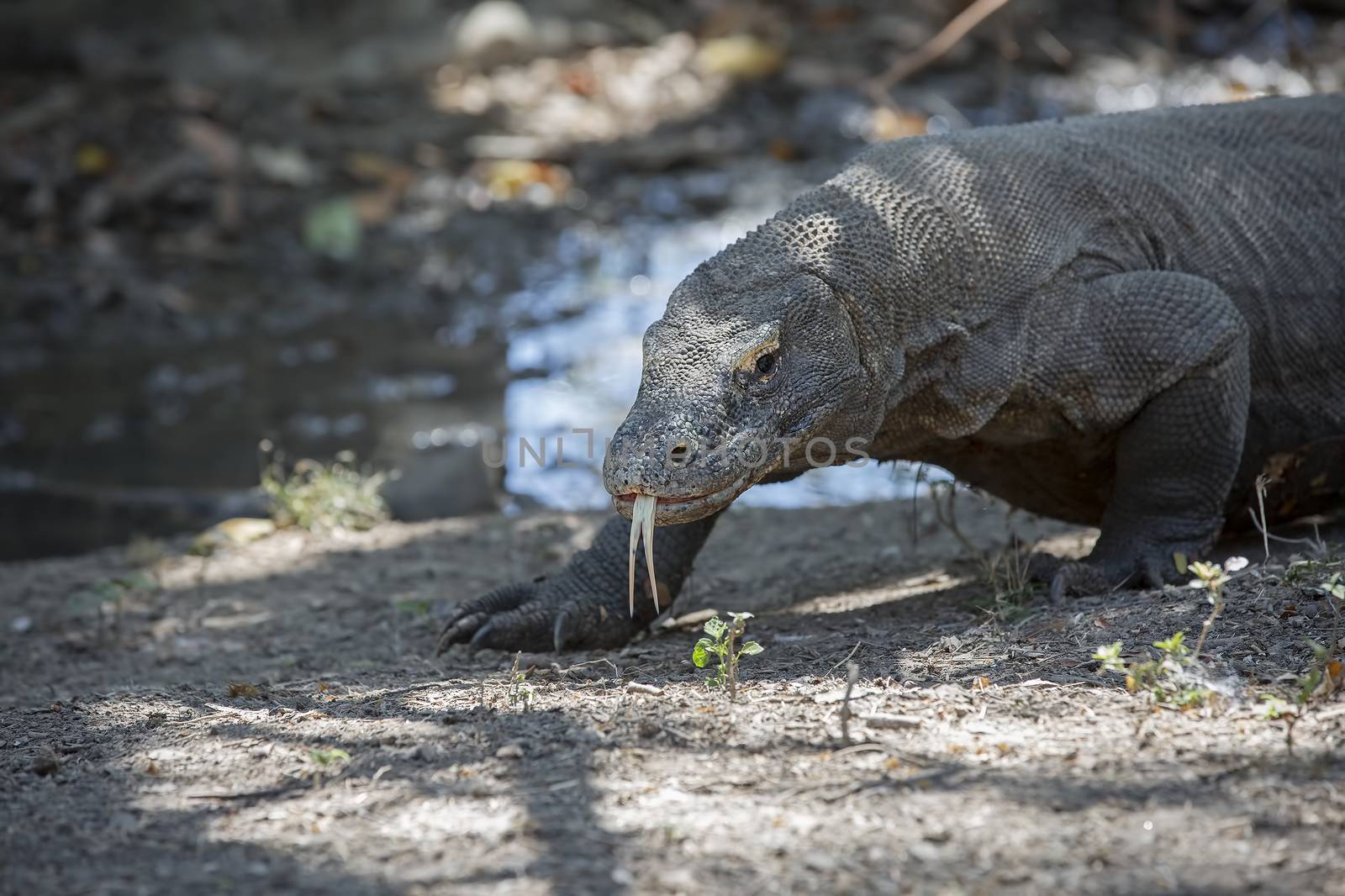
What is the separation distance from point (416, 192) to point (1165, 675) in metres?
9.57

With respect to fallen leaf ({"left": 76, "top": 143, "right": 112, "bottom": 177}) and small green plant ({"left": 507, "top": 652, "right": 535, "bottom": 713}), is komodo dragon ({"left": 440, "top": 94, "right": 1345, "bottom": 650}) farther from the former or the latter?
fallen leaf ({"left": 76, "top": 143, "right": 112, "bottom": 177})

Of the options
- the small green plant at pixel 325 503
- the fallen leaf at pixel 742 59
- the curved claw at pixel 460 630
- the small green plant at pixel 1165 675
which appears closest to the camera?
the small green plant at pixel 1165 675

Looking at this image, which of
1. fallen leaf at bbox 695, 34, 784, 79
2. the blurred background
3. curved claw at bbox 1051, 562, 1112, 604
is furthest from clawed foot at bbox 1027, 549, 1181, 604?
fallen leaf at bbox 695, 34, 784, 79

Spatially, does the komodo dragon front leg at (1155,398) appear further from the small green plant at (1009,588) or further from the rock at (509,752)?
the rock at (509,752)

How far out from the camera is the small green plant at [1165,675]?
3.00m

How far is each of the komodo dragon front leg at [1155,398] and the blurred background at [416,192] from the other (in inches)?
72.6

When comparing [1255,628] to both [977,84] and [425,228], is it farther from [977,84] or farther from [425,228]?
[977,84]

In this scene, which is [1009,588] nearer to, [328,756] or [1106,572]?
[1106,572]

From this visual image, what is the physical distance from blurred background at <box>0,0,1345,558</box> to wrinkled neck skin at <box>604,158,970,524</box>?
6.02 feet

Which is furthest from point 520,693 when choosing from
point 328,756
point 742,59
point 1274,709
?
point 742,59

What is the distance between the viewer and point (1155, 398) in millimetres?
4285

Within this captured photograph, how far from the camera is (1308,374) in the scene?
4859 millimetres

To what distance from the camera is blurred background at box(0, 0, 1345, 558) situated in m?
8.03

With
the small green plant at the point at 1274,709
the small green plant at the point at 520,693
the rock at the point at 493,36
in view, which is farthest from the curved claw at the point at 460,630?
the rock at the point at 493,36
